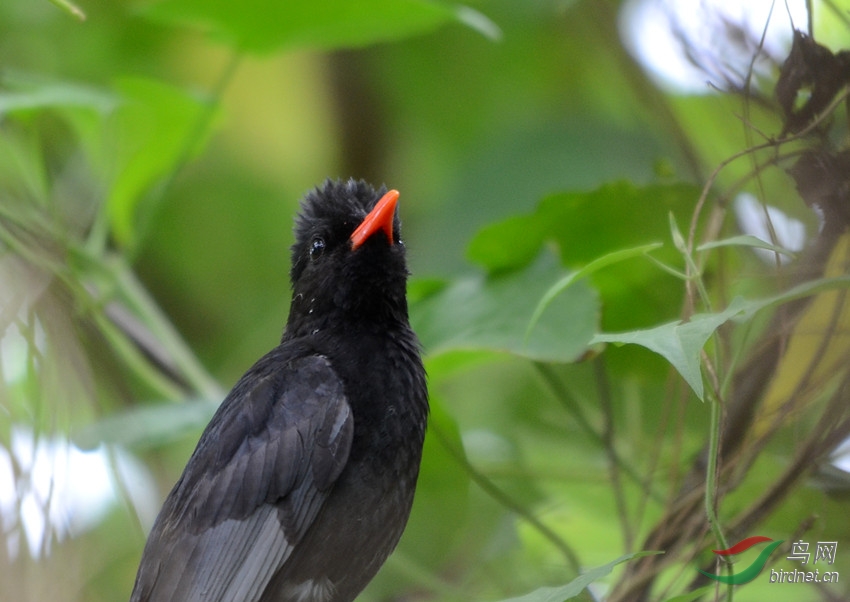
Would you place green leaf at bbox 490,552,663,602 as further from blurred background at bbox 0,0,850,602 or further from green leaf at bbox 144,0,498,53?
green leaf at bbox 144,0,498,53

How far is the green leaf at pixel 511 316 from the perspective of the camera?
2.20 metres

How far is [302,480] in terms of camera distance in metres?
1.94

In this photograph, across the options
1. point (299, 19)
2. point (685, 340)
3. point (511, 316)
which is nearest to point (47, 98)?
point (299, 19)

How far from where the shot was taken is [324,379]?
205 cm

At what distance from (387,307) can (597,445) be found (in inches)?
32.0

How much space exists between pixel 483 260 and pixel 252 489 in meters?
0.88

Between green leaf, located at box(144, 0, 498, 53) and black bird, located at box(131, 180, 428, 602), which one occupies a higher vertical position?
green leaf, located at box(144, 0, 498, 53)

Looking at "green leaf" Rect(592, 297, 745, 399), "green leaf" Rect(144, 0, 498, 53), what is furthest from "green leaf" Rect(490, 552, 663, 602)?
"green leaf" Rect(144, 0, 498, 53)

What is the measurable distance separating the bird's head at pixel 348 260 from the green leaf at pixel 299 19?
2.00ft

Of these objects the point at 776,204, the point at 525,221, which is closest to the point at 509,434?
the point at 525,221

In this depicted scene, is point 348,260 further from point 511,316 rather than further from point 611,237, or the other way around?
point 611,237

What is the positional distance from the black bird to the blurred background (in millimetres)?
200

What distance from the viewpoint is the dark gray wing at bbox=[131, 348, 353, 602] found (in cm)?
190

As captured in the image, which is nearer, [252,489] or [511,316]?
[252,489]
